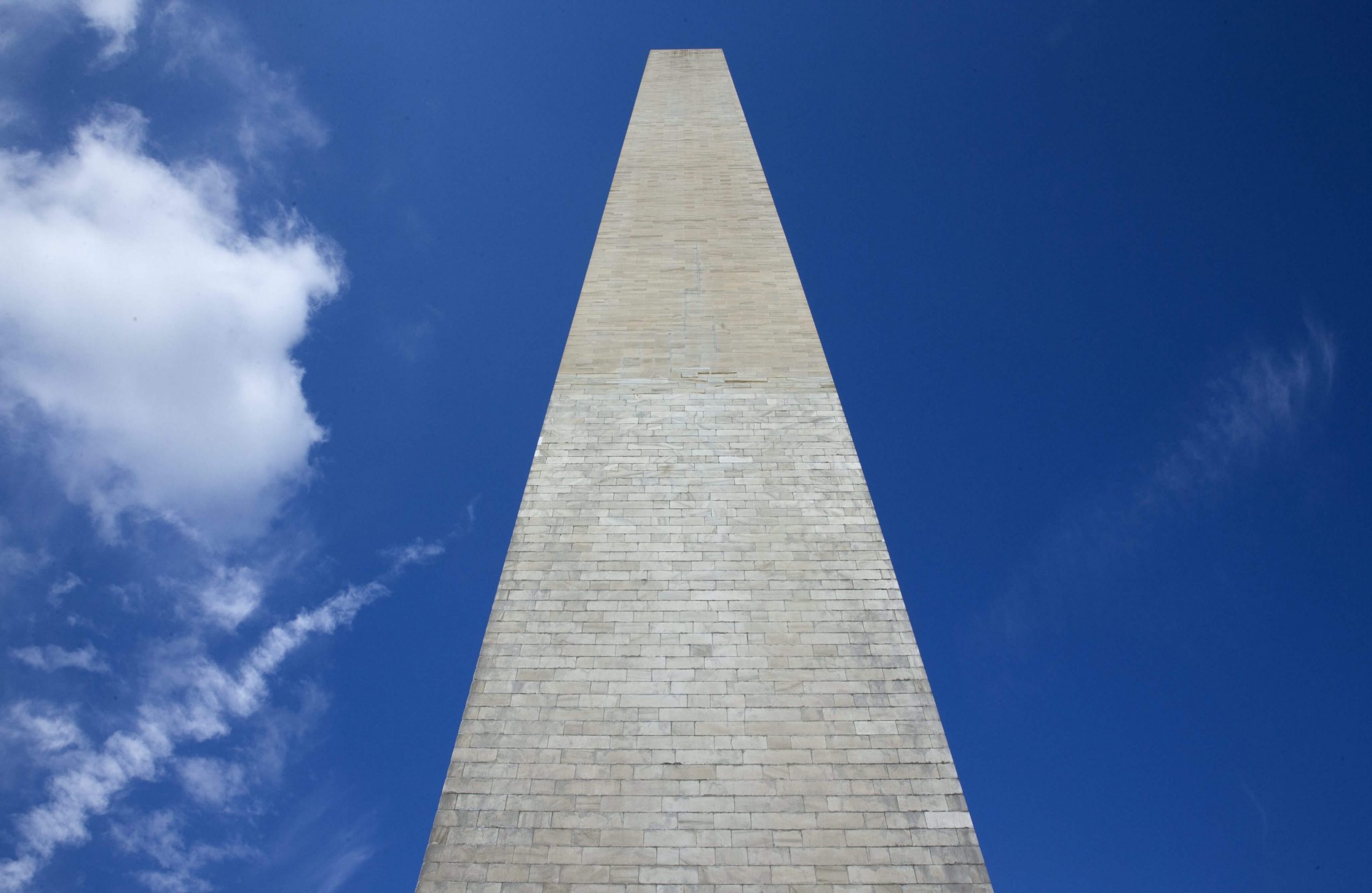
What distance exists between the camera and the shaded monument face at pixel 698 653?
651 cm

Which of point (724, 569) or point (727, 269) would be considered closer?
point (724, 569)

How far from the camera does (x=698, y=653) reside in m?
7.77

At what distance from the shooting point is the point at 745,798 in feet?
22.2

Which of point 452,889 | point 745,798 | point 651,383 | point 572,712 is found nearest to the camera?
point 452,889

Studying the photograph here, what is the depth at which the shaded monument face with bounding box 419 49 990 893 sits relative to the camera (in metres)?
6.51

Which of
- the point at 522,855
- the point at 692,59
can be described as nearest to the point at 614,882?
the point at 522,855

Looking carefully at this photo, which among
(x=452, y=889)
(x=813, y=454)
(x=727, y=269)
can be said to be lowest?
(x=452, y=889)

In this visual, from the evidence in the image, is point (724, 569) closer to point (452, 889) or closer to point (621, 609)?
point (621, 609)

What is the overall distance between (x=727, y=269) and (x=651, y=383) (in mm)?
3091

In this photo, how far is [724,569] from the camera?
8.52 m

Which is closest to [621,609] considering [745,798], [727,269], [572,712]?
[572,712]

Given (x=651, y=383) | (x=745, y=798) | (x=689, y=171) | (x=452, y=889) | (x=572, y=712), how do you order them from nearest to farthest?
(x=452, y=889)
(x=745, y=798)
(x=572, y=712)
(x=651, y=383)
(x=689, y=171)

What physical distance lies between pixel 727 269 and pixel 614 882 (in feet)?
30.7

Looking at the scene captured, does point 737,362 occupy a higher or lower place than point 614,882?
higher
